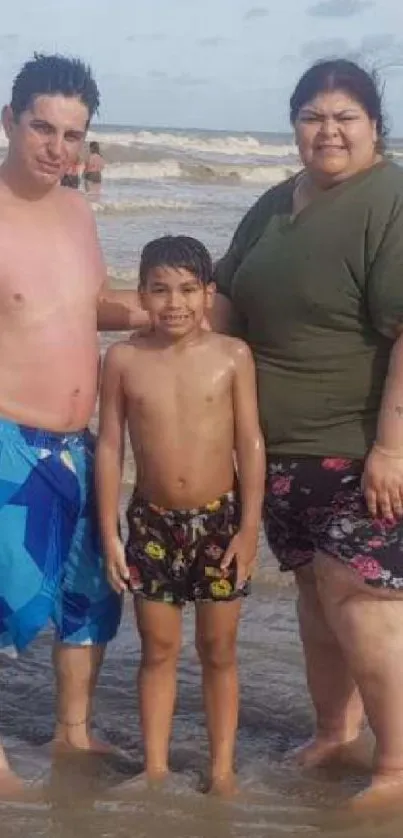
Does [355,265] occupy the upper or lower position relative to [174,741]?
upper

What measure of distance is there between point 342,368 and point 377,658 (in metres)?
0.78

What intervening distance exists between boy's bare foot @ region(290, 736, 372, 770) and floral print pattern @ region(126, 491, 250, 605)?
2.15 ft


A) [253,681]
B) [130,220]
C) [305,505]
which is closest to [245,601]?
[253,681]

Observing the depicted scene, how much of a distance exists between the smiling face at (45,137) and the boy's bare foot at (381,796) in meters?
1.91

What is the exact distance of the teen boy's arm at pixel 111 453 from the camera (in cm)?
351

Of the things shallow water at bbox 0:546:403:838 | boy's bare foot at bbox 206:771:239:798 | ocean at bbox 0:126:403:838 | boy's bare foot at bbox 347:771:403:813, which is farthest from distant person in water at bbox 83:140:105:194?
boy's bare foot at bbox 347:771:403:813

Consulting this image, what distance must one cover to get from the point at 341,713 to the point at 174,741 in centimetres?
53

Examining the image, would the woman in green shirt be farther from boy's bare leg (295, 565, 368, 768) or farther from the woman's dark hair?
boy's bare leg (295, 565, 368, 768)

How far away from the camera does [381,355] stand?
337cm

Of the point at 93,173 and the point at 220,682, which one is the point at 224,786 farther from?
the point at 93,173

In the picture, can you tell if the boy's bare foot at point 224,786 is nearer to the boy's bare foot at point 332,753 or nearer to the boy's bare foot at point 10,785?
the boy's bare foot at point 332,753

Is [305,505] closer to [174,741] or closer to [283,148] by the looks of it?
[174,741]

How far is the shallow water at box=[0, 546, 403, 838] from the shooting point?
10.6 ft

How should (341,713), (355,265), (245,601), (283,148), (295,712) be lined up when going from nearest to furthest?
(355,265), (341,713), (295,712), (245,601), (283,148)
